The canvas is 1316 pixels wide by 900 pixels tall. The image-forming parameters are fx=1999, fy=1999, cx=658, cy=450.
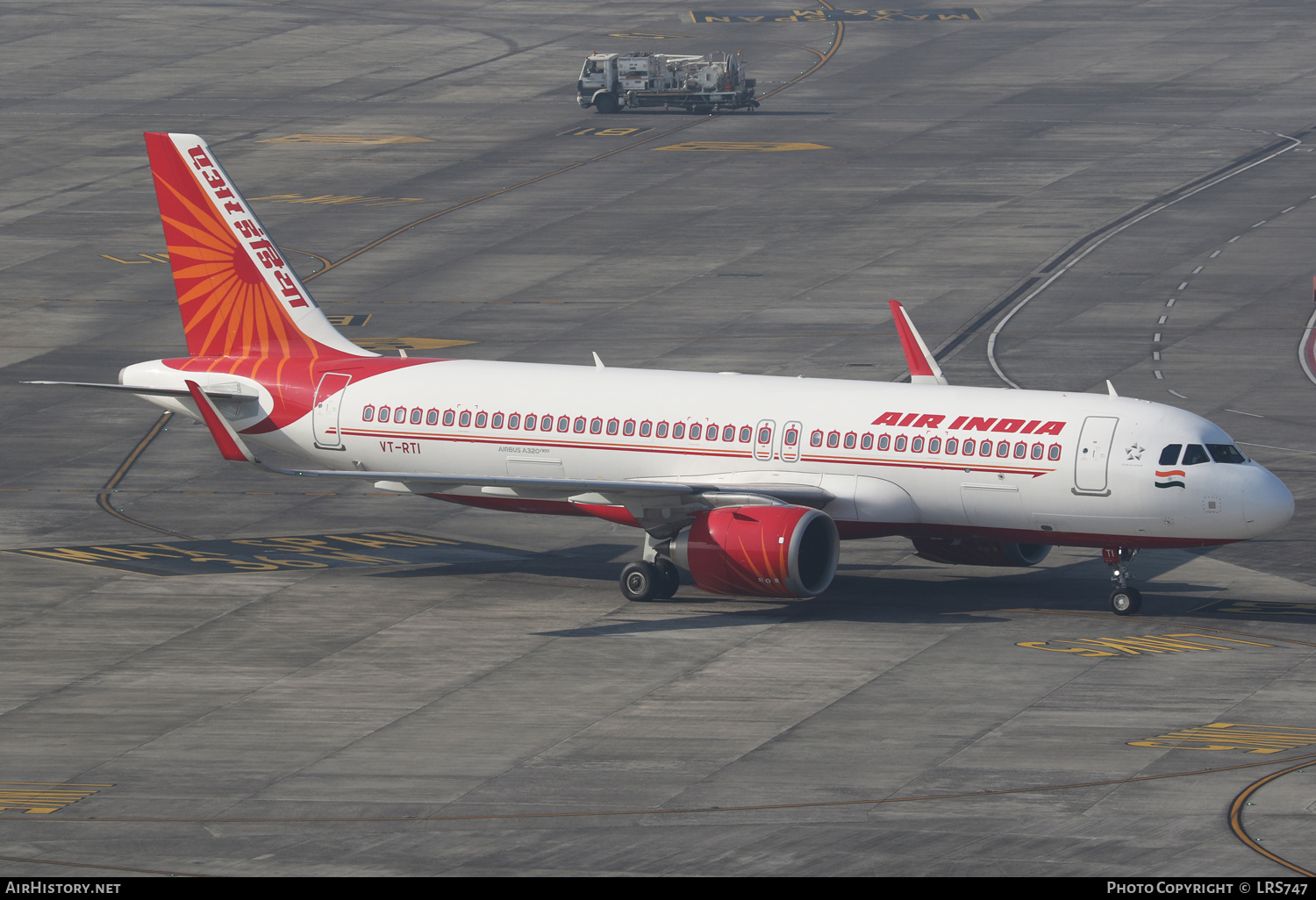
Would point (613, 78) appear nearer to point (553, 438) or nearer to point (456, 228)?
point (456, 228)

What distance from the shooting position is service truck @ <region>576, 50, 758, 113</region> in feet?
386

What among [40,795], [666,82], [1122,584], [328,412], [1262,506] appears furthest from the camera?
[666,82]

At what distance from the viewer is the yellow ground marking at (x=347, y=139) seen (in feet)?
368

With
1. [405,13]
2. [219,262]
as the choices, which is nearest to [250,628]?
[219,262]

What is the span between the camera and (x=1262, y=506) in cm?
4238

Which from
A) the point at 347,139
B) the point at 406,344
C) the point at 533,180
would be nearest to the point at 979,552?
the point at 406,344

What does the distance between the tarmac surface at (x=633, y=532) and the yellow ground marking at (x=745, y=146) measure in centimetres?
61

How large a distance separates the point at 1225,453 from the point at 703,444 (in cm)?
1161

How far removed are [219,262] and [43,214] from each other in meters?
49.6

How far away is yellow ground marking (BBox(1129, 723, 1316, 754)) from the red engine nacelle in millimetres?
10153

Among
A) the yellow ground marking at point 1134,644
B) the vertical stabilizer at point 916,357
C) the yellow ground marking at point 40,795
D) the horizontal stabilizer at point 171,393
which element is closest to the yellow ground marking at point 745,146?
the vertical stabilizer at point 916,357

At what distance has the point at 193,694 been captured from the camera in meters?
38.2

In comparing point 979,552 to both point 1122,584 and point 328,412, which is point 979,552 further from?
point 328,412

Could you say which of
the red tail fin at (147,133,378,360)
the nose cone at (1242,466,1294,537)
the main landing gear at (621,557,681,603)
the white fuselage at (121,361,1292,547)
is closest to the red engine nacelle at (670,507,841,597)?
the main landing gear at (621,557,681,603)
